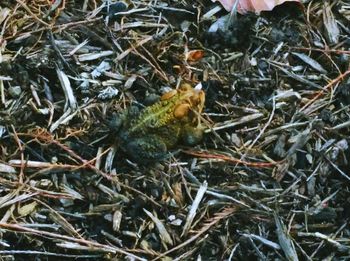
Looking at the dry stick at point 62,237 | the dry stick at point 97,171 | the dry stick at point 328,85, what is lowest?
the dry stick at point 62,237

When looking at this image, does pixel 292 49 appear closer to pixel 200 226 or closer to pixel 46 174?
pixel 200 226

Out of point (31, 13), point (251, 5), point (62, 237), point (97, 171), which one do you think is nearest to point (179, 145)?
point (97, 171)

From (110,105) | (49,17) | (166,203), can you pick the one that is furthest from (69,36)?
(166,203)

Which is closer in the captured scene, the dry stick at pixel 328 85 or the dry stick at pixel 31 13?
the dry stick at pixel 328 85

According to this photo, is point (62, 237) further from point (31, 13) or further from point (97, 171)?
point (31, 13)

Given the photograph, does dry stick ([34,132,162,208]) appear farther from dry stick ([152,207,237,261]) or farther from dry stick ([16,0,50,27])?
dry stick ([16,0,50,27])

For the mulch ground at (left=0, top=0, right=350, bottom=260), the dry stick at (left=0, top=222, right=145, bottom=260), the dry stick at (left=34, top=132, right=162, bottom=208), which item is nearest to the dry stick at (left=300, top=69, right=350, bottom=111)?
the mulch ground at (left=0, top=0, right=350, bottom=260)

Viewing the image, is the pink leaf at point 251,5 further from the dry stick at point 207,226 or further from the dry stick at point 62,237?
the dry stick at point 62,237

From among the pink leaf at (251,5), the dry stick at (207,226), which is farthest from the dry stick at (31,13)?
the dry stick at (207,226)
